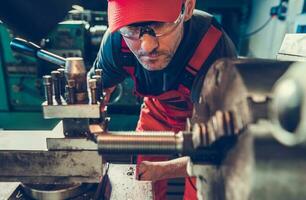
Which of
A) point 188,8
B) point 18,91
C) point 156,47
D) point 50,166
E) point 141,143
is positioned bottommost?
point 18,91

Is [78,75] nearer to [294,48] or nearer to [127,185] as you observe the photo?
[127,185]

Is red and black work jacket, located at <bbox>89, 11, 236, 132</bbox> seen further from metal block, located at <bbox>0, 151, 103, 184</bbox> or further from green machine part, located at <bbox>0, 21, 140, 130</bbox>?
green machine part, located at <bbox>0, 21, 140, 130</bbox>

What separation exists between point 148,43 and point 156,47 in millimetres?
41

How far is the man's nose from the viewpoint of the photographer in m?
0.74

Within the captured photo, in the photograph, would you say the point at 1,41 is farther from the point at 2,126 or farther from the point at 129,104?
the point at 129,104

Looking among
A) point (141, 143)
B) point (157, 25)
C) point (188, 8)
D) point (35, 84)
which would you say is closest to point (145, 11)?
point (157, 25)

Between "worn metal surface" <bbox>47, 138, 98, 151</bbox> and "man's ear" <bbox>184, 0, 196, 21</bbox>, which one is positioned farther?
"man's ear" <bbox>184, 0, 196, 21</bbox>

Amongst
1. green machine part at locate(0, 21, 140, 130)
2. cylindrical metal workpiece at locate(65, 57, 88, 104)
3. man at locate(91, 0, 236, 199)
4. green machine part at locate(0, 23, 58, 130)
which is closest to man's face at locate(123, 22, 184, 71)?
man at locate(91, 0, 236, 199)

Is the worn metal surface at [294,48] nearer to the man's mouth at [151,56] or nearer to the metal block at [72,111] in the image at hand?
the man's mouth at [151,56]

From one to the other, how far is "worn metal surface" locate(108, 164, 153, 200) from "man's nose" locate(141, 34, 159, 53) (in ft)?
1.11

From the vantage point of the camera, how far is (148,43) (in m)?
0.75

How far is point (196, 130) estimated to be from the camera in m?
0.40

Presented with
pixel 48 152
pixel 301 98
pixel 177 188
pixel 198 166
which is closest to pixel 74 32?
pixel 177 188

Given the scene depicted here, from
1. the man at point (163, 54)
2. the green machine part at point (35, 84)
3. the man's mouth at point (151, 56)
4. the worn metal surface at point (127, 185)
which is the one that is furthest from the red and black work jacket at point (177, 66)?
the green machine part at point (35, 84)
